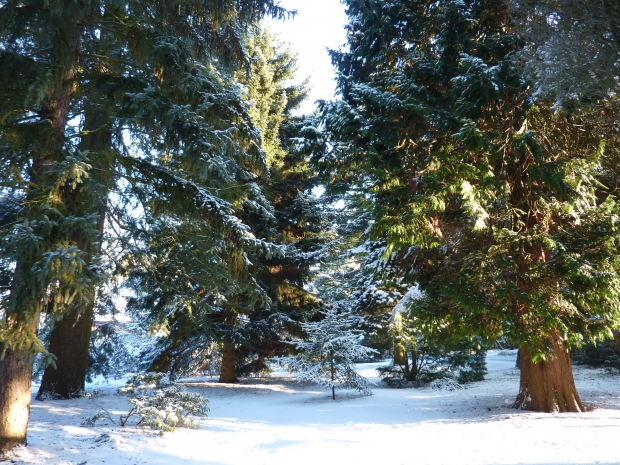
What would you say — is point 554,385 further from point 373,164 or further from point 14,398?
point 14,398

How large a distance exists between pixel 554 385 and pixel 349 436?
4339 mm

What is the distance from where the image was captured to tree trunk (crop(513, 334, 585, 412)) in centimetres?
825

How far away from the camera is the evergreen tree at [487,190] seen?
7.10 m

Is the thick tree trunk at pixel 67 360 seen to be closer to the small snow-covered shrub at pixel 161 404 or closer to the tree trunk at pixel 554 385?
the small snow-covered shrub at pixel 161 404

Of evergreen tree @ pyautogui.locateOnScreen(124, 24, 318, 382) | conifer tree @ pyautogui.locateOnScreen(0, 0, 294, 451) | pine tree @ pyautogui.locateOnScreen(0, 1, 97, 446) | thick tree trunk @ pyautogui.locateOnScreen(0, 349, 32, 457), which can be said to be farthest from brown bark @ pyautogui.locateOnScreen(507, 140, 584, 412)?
thick tree trunk @ pyautogui.locateOnScreen(0, 349, 32, 457)

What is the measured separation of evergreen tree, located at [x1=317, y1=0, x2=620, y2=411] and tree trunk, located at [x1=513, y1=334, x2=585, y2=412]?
2 centimetres

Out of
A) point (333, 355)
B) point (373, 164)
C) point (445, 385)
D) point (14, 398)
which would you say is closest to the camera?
point (14, 398)

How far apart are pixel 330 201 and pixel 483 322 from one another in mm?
10031

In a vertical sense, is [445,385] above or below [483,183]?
below

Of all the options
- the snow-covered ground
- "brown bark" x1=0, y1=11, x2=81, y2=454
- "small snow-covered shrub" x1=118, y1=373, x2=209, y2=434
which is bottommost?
the snow-covered ground

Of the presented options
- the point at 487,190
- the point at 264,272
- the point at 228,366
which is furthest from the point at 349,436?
the point at 228,366

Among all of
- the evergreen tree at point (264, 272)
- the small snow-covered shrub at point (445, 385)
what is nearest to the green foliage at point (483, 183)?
the evergreen tree at point (264, 272)

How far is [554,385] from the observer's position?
8.41 m

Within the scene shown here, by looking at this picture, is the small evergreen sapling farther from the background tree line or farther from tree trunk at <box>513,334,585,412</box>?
tree trunk at <box>513,334,585,412</box>
